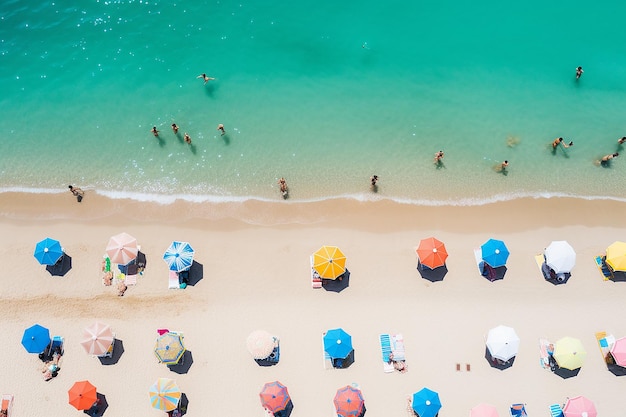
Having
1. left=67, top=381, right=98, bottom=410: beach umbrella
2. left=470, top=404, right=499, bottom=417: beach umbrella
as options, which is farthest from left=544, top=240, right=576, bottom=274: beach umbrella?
left=67, top=381, right=98, bottom=410: beach umbrella

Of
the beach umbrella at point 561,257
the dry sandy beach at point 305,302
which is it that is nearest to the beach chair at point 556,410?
the dry sandy beach at point 305,302

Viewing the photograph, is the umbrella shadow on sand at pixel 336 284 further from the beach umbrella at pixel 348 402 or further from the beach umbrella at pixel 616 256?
the beach umbrella at pixel 616 256

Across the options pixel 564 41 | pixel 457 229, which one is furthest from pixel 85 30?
pixel 564 41

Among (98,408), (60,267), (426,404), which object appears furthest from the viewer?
(60,267)

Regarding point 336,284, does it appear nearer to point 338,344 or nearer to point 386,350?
point 338,344

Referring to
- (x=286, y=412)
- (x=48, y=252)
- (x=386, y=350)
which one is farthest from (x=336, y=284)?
(x=48, y=252)

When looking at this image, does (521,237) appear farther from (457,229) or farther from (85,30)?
(85,30)
